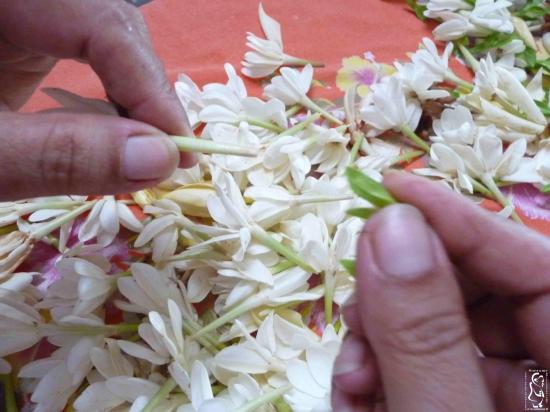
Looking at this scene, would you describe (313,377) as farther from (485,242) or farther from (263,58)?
(263,58)

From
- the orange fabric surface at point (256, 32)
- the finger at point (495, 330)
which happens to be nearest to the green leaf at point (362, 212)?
the finger at point (495, 330)

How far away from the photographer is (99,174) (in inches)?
12.6

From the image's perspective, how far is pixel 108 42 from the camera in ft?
1.33

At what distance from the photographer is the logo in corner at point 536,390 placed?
30 cm

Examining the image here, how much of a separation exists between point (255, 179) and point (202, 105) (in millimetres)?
103

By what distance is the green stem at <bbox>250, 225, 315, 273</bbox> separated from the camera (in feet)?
1.36

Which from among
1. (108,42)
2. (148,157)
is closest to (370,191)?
(148,157)

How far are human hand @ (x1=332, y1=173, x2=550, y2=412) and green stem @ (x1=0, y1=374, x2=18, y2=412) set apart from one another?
0.22 metres

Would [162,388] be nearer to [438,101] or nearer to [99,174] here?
[99,174]

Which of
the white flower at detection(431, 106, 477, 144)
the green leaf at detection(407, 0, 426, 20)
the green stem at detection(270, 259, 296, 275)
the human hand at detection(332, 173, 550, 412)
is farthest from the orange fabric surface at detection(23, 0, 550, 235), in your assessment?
the human hand at detection(332, 173, 550, 412)

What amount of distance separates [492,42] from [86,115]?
18.5 inches

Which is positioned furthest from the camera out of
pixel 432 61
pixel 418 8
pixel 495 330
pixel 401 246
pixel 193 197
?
pixel 418 8

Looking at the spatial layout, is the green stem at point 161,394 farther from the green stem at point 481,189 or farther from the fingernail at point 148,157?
the green stem at point 481,189

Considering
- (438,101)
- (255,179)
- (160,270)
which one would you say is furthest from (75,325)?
(438,101)
